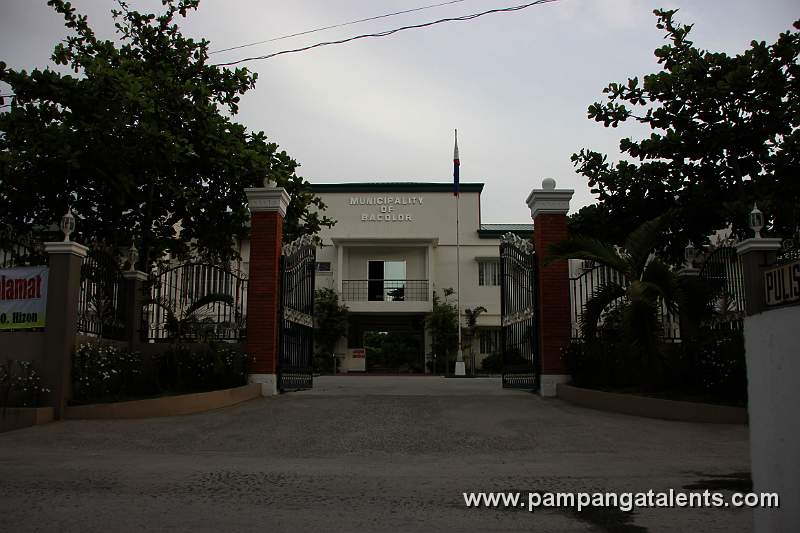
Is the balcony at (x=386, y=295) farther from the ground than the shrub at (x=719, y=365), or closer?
farther from the ground

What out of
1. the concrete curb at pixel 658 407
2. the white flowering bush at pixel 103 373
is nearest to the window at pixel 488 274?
the concrete curb at pixel 658 407

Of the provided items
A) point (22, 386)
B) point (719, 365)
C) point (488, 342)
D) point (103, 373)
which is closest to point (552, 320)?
point (719, 365)

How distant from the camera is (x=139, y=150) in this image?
12.2 metres

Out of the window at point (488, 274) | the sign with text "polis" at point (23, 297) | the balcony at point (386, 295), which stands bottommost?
the sign with text "polis" at point (23, 297)

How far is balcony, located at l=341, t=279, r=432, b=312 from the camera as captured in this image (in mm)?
29859

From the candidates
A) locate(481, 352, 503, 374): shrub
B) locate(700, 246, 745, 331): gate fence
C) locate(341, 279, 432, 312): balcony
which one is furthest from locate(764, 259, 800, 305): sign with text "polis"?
locate(341, 279, 432, 312): balcony

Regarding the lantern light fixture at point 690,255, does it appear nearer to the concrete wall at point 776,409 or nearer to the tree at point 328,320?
the concrete wall at point 776,409

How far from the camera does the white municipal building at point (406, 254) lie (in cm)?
3053

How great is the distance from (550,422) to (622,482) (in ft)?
11.6

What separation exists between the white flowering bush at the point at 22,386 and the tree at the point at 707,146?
9.63 m

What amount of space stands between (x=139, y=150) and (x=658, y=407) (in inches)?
368

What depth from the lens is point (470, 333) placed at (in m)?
29.8

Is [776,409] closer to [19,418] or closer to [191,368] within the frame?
[19,418]

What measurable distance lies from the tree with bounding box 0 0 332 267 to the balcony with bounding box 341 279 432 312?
47.8ft
